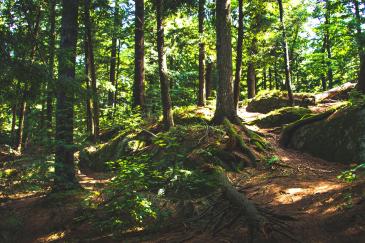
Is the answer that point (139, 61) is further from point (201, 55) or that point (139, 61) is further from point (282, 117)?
point (282, 117)

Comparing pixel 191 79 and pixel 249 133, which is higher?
pixel 191 79

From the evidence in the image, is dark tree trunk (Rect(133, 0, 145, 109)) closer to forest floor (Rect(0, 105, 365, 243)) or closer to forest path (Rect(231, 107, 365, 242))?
forest floor (Rect(0, 105, 365, 243))

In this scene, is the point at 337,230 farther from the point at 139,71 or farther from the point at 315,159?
the point at 139,71

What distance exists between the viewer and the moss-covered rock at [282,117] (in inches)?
591

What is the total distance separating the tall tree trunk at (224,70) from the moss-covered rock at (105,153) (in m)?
4.78

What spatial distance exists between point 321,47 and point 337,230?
33.4 metres

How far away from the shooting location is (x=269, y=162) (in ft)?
33.0

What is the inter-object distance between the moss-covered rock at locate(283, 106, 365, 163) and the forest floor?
0.36 meters

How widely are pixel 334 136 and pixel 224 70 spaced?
4.58 metres

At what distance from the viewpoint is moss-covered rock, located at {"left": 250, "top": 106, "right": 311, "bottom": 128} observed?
1502 centimetres

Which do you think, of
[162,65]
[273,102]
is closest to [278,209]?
[162,65]

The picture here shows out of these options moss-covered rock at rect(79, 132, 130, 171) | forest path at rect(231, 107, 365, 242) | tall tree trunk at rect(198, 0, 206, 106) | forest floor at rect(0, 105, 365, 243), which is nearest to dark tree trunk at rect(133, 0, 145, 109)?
moss-covered rock at rect(79, 132, 130, 171)

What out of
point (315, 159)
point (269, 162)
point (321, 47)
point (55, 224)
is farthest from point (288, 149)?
point (321, 47)

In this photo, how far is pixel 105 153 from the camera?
634 inches
